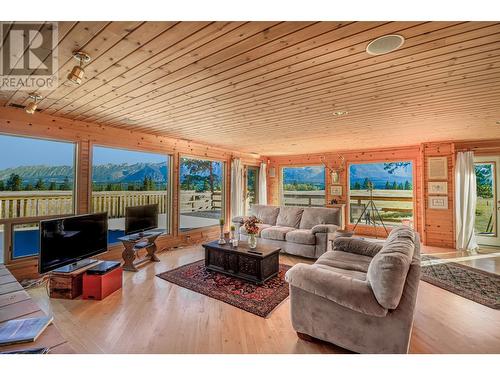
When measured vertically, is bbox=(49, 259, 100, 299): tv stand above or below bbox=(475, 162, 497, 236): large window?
below

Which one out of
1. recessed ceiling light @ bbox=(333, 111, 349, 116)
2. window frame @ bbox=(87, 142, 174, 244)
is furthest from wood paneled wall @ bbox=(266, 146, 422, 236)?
window frame @ bbox=(87, 142, 174, 244)

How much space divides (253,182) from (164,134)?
143 inches

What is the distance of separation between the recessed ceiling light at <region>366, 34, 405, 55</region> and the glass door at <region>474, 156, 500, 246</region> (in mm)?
5112

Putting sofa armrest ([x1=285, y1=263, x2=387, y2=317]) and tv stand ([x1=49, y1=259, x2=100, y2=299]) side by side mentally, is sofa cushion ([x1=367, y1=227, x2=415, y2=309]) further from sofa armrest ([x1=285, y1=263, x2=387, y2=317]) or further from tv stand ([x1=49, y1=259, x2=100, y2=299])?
tv stand ([x1=49, y1=259, x2=100, y2=299])

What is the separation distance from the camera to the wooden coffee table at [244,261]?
3.14 metres

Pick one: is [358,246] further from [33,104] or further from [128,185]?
[128,185]

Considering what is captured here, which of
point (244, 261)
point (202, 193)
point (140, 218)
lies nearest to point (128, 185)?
→ point (202, 193)

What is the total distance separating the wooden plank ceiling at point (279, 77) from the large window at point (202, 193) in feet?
6.88

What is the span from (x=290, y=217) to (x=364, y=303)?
3.40m

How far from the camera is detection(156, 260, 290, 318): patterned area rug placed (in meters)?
2.59

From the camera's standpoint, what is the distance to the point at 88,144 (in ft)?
12.4

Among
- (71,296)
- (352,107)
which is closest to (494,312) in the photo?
(352,107)

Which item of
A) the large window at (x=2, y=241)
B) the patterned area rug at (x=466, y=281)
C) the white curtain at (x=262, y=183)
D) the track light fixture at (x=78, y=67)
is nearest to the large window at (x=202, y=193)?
the white curtain at (x=262, y=183)

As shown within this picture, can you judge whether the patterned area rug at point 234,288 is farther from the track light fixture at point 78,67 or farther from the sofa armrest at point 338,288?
the track light fixture at point 78,67
